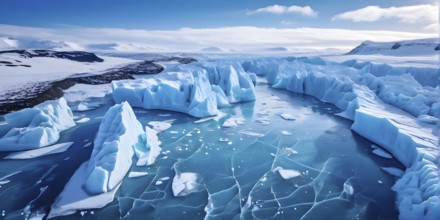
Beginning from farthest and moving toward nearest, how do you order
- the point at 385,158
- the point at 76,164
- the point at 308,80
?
the point at 308,80
the point at 385,158
the point at 76,164

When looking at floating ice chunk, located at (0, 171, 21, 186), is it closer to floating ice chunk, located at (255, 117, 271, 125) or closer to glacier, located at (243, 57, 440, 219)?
floating ice chunk, located at (255, 117, 271, 125)

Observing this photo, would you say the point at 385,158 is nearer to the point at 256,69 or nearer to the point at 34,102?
the point at 34,102

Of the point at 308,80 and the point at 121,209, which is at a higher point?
the point at 308,80

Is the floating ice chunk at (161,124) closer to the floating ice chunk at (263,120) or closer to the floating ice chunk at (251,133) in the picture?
the floating ice chunk at (251,133)

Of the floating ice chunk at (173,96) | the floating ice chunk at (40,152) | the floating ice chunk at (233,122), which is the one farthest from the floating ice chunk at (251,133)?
the floating ice chunk at (40,152)

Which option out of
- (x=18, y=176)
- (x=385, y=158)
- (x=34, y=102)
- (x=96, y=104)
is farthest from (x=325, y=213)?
(x=34, y=102)

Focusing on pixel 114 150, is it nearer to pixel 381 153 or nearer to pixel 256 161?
pixel 256 161
